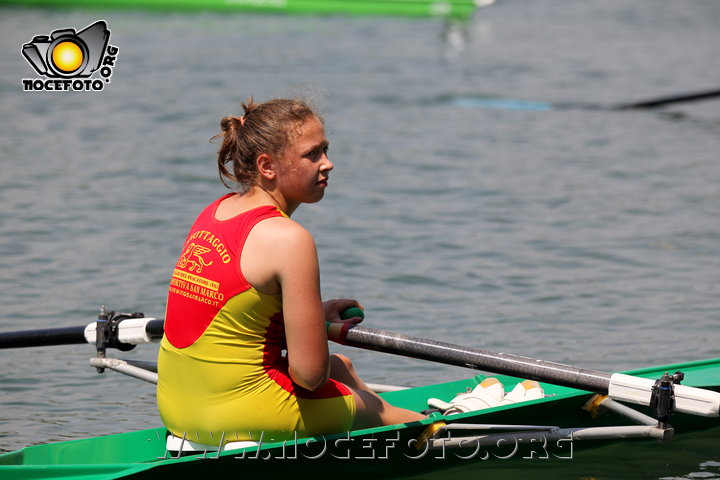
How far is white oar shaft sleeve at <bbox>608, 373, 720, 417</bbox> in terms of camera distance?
3.61 m

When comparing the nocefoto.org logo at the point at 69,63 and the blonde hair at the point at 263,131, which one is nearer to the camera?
the blonde hair at the point at 263,131

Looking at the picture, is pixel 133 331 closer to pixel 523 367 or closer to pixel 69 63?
pixel 523 367

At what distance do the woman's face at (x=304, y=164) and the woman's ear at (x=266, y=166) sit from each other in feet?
0.08

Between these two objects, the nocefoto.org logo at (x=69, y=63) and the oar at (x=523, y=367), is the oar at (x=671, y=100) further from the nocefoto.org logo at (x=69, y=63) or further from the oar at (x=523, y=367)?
the oar at (x=523, y=367)

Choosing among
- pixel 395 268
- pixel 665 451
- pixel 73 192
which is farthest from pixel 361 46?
pixel 665 451

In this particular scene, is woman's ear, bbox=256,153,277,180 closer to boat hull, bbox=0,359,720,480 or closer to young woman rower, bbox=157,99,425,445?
young woman rower, bbox=157,99,425,445

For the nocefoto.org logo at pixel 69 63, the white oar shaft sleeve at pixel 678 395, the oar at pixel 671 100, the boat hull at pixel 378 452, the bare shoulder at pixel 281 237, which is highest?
the nocefoto.org logo at pixel 69 63

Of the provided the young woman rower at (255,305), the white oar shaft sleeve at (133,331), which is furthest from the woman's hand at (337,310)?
the white oar shaft sleeve at (133,331)

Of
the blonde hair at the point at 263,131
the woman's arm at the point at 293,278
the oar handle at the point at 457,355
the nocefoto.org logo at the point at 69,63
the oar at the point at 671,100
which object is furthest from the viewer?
the nocefoto.org logo at the point at 69,63

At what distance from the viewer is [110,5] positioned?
20.7m

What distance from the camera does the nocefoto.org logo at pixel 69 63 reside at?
1311 cm

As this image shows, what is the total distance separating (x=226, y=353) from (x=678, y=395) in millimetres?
1503

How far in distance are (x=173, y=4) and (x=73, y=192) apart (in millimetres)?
12137

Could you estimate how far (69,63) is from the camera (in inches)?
527
